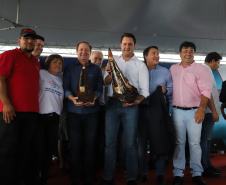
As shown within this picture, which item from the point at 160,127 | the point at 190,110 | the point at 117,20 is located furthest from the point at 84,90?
the point at 117,20

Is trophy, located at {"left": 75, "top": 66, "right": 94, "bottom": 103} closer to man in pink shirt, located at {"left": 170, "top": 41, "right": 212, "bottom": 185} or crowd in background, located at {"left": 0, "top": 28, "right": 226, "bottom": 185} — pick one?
crowd in background, located at {"left": 0, "top": 28, "right": 226, "bottom": 185}

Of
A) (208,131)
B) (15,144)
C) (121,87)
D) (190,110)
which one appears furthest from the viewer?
(208,131)

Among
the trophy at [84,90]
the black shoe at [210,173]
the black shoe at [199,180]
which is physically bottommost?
the black shoe at [210,173]

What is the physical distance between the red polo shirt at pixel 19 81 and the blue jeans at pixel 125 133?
0.79m

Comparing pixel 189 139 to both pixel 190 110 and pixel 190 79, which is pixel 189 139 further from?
pixel 190 79

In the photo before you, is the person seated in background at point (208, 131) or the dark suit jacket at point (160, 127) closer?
the dark suit jacket at point (160, 127)

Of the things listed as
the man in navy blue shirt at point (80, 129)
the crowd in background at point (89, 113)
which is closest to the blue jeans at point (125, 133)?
the crowd in background at point (89, 113)

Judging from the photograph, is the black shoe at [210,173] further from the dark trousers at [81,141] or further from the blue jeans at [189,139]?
the dark trousers at [81,141]

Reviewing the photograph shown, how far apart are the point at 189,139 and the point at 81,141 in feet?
4.02

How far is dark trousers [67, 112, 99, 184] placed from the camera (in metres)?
2.26

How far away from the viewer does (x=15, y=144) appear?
6.24ft

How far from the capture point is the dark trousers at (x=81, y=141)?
89.1 inches

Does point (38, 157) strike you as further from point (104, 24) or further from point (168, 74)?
point (104, 24)

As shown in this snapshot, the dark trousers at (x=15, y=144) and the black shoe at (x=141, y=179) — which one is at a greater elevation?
the dark trousers at (x=15, y=144)
